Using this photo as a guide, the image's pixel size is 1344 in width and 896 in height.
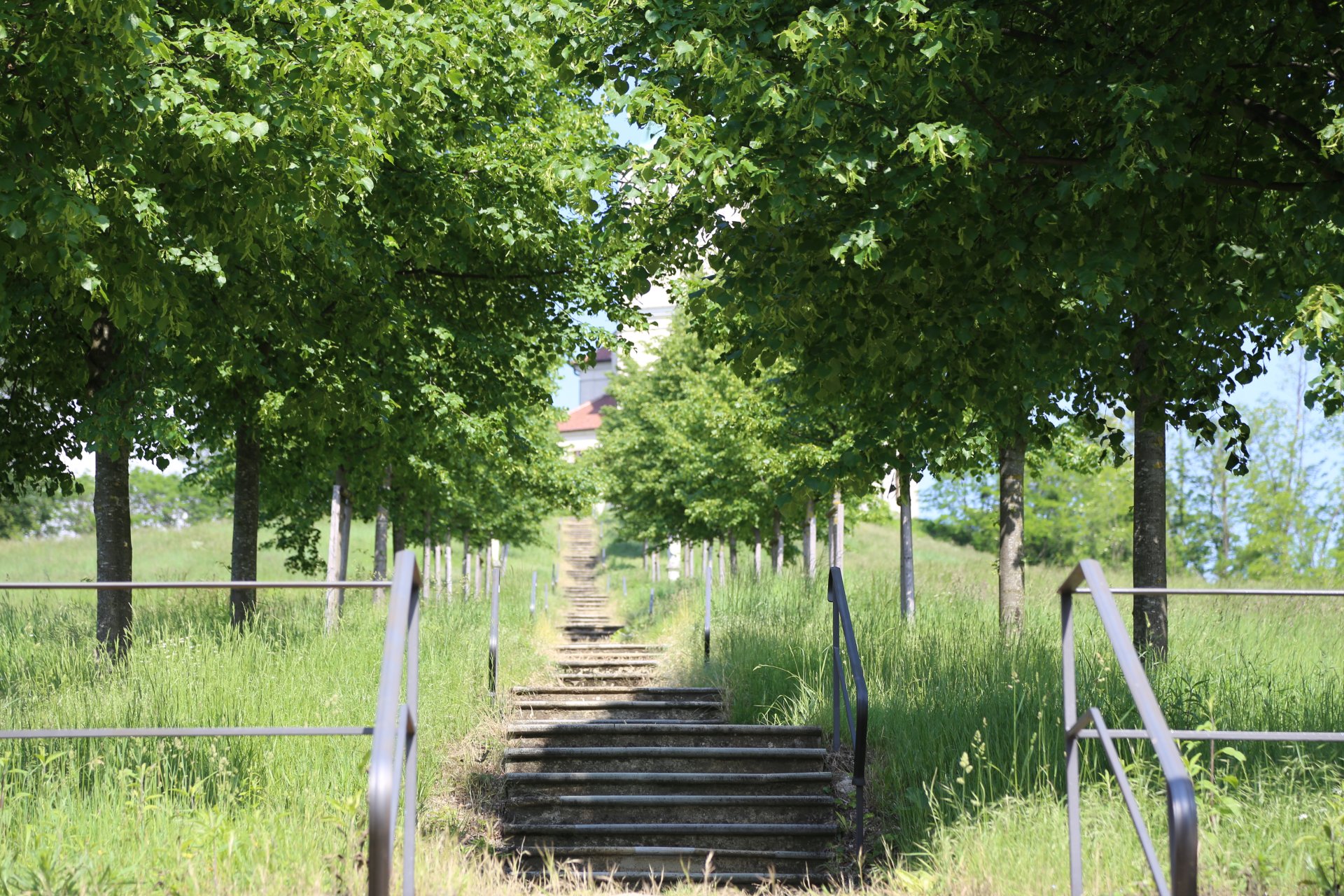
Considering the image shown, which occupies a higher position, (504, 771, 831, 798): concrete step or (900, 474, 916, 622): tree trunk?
(900, 474, 916, 622): tree trunk

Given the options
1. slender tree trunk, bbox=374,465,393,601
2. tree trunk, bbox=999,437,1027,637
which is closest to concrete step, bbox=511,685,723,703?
tree trunk, bbox=999,437,1027,637

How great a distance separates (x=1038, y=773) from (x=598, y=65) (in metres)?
5.26

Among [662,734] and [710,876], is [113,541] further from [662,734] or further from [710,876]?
[710,876]

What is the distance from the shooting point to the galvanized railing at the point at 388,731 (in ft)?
10.3

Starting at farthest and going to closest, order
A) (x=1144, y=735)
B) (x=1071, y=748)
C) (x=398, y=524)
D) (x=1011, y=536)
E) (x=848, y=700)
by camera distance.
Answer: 1. (x=398, y=524)
2. (x=1011, y=536)
3. (x=848, y=700)
4. (x=1071, y=748)
5. (x=1144, y=735)

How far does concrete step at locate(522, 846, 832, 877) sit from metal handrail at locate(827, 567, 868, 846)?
0.46 meters

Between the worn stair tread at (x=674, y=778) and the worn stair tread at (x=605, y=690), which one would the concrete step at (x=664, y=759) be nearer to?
the worn stair tread at (x=674, y=778)

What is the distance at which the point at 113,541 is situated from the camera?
995cm

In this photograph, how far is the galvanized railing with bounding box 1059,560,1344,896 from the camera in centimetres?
282

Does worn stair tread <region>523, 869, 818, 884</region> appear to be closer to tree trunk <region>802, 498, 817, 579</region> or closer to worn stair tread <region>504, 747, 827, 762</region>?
worn stair tread <region>504, 747, 827, 762</region>

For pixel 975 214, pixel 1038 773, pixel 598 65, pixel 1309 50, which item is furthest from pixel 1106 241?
pixel 598 65

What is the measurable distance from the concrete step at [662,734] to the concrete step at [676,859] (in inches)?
63.1

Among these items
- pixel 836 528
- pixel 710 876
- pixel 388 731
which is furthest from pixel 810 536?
pixel 388 731

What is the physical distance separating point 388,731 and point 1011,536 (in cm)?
963
